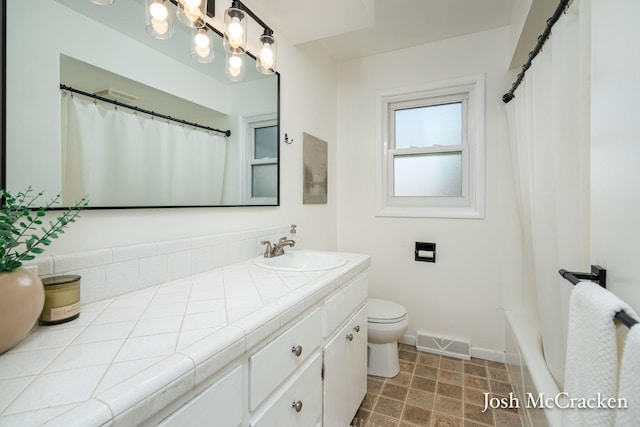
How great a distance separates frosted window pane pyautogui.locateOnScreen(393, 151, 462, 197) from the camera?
2.36 meters

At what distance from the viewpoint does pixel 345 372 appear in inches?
53.8

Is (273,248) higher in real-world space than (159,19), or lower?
lower

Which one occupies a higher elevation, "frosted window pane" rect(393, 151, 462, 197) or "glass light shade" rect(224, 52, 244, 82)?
"glass light shade" rect(224, 52, 244, 82)

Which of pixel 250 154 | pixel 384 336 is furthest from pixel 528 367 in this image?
Answer: pixel 250 154

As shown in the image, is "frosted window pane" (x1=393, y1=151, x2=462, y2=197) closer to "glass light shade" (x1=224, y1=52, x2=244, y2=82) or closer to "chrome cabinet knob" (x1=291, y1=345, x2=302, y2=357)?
"glass light shade" (x1=224, y1=52, x2=244, y2=82)

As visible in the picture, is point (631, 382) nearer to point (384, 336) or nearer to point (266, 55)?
point (384, 336)

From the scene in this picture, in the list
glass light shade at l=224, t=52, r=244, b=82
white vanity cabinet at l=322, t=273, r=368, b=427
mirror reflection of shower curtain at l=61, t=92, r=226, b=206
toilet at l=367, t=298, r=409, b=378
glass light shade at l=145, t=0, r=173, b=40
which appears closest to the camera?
mirror reflection of shower curtain at l=61, t=92, r=226, b=206

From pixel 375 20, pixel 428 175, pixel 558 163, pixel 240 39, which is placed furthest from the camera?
pixel 428 175

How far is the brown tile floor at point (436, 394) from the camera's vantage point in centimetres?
158

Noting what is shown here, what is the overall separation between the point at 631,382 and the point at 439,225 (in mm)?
1857

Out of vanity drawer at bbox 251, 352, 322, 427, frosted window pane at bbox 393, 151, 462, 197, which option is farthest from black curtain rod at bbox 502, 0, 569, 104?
vanity drawer at bbox 251, 352, 322, 427

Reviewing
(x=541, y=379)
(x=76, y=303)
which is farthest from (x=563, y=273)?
(x=76, y=303)

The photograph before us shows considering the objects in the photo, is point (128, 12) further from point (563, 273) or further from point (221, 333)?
point (563, 273)

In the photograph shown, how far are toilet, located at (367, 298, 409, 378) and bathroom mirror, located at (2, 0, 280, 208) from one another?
117 cm
